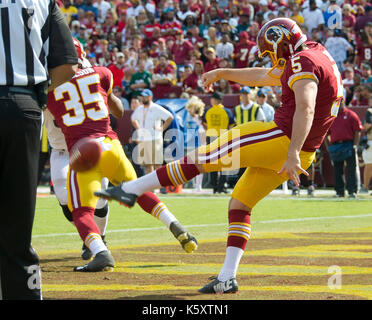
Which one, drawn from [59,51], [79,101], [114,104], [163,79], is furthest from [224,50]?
[59,51]

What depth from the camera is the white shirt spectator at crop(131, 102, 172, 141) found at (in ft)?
56.0

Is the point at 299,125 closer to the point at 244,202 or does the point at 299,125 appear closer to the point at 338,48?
the point at 244,202

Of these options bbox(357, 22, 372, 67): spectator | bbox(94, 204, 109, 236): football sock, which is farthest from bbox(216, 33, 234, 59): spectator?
bbox(94, 204, 109, 236): football sock

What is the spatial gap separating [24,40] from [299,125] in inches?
85.7

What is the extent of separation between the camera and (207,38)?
73.3 feet

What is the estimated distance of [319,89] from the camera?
5824mm

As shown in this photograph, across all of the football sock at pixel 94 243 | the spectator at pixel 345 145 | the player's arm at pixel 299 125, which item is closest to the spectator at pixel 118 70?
the spectator at pixel 345 145

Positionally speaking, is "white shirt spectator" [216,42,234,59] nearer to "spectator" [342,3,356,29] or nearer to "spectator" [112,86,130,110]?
"spectator" [112,86,130,110]

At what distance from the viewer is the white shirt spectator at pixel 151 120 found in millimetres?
17062

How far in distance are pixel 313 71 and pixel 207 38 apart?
1691 centimetres

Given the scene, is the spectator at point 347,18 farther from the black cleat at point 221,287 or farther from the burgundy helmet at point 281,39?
the black cleat at point 221,287

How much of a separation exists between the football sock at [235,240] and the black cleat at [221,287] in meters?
0.07
